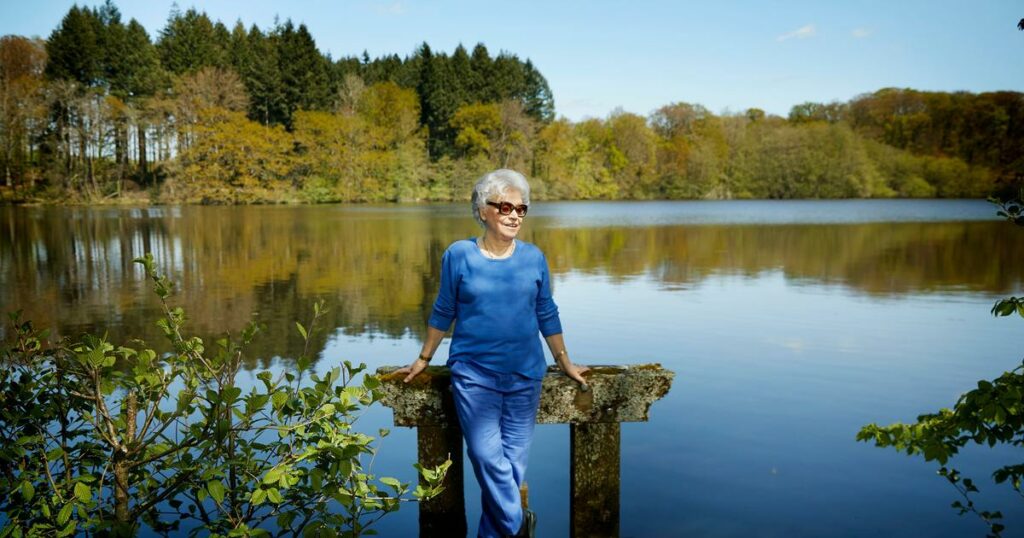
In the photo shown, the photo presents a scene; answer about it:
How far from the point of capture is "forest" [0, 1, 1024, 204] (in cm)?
6069

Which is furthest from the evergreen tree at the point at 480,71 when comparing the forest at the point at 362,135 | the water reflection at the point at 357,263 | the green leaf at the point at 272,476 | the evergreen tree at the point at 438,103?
the green leaf at the point at 272,476

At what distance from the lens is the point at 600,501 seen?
363cm

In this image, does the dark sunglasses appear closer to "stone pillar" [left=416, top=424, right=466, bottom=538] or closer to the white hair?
the white hair

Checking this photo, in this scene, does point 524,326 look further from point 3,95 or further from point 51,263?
point 3,95

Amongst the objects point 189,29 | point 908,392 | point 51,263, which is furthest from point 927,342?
point 189,29

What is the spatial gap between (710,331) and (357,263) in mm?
11437

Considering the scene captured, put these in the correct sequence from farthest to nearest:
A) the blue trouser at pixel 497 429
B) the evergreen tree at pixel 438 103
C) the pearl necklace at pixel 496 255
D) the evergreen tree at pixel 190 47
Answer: the evergreen tree at pixel 438 103
the evergreen tree at pixel 190 47
the pearl necklace at pixel 496 255
the blue trouser at pixel 497 429

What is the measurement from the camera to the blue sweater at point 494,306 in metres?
3.32

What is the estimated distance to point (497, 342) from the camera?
3.31 m

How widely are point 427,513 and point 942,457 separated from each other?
2603 mm

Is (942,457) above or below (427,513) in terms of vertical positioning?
above

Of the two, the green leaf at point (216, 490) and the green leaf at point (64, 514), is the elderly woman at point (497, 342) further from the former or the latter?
the green leaf at point (64, 514)

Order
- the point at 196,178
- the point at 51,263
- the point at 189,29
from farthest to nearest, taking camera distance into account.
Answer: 1. the point at 189,29
2. the point at 196,178
3. the point at 51,263

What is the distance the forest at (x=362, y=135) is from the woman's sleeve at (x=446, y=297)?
47.9 metres
